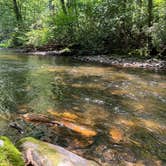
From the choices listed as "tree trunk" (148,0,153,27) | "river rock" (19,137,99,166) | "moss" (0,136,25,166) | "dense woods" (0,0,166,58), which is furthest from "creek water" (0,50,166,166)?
"tree trunk" (148,0,153,27)

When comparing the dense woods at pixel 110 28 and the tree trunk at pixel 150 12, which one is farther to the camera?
the tree trunk at pixel 150 12

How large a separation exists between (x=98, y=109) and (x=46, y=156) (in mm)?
3224

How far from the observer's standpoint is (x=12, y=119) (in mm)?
5840

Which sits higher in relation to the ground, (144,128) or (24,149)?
(24,149)

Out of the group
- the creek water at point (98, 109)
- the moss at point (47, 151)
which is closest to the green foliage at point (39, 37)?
the creek water at point (98, 109)

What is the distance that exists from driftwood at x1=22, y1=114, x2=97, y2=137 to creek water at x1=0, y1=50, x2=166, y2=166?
118mm

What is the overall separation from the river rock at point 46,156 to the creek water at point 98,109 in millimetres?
598

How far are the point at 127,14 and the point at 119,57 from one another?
2.62 metres

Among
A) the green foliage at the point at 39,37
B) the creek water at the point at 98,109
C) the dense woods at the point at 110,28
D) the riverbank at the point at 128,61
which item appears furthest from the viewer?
the green foliage at the point at 39,37

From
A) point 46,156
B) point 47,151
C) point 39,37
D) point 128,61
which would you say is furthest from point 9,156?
point 39,37

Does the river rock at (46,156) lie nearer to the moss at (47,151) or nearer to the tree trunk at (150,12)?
the moss at (47,151)

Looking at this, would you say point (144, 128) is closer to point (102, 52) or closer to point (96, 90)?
point (96, 90)

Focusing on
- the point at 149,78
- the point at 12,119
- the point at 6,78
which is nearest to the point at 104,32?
the point at 149,78

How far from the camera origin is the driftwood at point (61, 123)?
526 cm
